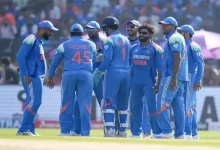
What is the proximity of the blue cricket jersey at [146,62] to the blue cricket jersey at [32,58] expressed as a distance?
1.85 meters

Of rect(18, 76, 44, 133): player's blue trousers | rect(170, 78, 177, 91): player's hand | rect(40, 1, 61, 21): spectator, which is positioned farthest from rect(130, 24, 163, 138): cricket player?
rect(40, 1, 61, 21): spectator

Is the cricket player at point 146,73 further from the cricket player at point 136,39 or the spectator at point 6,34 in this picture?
the spectator at point 6,34

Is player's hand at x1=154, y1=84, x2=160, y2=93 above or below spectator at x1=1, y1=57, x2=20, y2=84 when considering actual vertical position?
below

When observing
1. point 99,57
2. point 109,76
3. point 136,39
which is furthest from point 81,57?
point 136,39

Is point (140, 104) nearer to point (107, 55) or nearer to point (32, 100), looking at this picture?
point (107, 55)

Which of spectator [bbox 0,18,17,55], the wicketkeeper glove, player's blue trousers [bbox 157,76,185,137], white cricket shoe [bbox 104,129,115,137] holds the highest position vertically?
spectator [bbox 0,18,17,55]

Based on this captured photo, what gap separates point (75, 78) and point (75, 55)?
45 centimetres

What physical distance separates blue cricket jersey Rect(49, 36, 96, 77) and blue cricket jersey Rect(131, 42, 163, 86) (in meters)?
0.94

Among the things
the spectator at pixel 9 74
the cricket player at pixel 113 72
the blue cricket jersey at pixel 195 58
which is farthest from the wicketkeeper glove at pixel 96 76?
the spectator at pixel 9 74

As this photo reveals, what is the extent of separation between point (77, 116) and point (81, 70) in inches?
49.2

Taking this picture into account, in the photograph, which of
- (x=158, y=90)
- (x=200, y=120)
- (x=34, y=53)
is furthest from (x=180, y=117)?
(x=200, y=120)

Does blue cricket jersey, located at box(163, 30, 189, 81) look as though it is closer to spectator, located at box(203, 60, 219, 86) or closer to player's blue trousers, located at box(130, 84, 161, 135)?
player's blue trousers, located at box(130, 84, 161, 135)

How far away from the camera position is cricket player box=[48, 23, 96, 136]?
1817 cm

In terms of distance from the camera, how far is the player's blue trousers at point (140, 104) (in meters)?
18.3
